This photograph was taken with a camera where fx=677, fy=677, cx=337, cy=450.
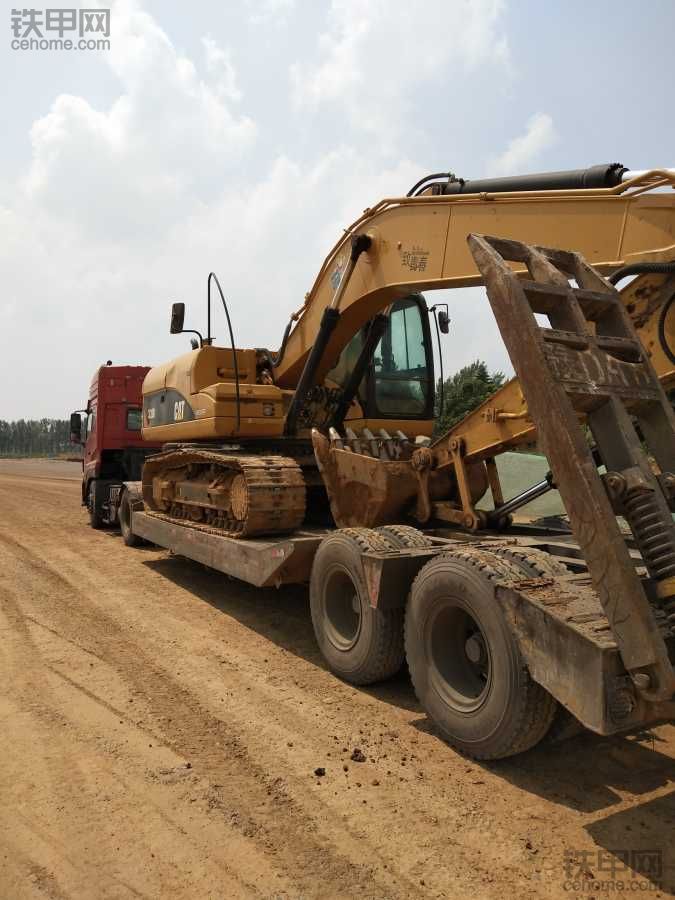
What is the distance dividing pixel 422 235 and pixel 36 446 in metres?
127

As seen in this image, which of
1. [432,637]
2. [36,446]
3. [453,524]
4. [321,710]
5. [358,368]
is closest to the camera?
[432,637]

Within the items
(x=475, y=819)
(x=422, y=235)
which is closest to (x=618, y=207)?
(x=422, y=235)

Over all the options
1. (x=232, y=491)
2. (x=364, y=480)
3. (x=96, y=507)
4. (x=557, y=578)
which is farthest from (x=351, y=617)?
(x=96, y=507)

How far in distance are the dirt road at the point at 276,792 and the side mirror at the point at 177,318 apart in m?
3.58

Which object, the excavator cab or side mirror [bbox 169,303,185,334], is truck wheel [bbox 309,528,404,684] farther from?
side mirror [bbox 169,303,185,334]

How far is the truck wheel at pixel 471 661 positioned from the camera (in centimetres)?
316

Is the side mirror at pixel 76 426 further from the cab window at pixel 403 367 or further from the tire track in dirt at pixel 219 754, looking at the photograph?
the cab window at pixel 403 367

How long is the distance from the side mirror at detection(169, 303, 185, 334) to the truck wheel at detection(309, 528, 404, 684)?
3647mm

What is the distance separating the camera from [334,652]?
185 inches

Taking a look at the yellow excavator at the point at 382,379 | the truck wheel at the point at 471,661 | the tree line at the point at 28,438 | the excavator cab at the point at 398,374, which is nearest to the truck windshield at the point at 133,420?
the yellow excavator at the point at 382,379

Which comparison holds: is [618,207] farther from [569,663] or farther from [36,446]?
[36,446]

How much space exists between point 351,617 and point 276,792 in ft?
5.89

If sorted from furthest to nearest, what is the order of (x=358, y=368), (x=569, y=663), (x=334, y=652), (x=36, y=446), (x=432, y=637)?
(x=36, y=446)
(x=358, y=368)
(x=334, y=652)
(x=432, y=637)
(x=569, y=663)

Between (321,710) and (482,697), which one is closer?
(482,697)
